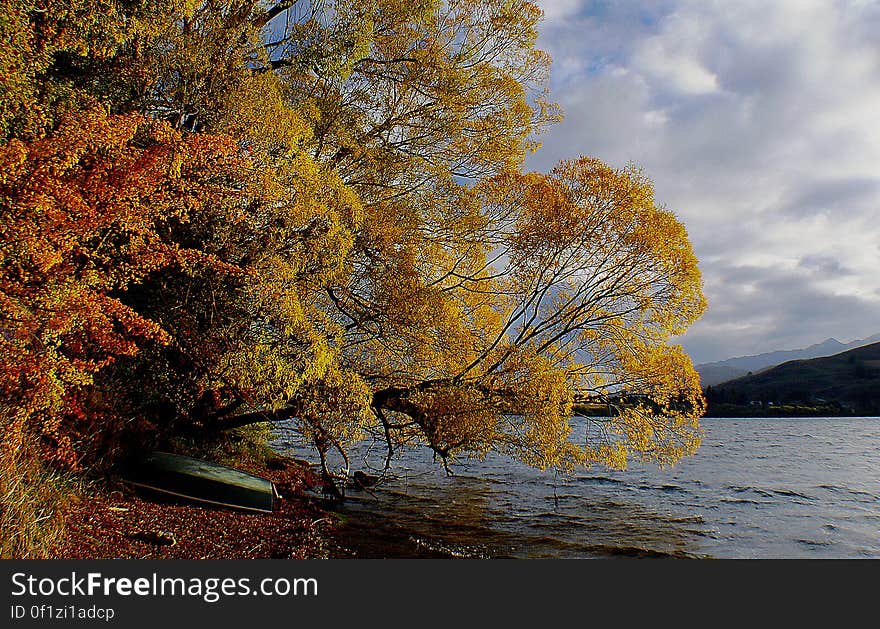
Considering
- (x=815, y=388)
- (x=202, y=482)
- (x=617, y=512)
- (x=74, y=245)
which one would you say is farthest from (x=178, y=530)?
(x=815, y=388)

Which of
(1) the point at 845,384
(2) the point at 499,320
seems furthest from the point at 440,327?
(1) the point at 845,384

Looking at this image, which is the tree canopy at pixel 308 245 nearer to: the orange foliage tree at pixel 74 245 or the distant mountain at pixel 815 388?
the orange foliage tree at pixel 74 245

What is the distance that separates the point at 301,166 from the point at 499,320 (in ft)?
26.6

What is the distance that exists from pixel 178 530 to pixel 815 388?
326 ft

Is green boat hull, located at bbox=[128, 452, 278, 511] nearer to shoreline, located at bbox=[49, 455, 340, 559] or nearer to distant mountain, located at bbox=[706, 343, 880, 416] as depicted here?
shoreline, located at bbox=[49, 455, 340, 559]

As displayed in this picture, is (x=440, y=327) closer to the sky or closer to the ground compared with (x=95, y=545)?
closer to the sky

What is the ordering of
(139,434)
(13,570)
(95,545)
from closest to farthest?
(13,570)
(95,545)
(139,434)

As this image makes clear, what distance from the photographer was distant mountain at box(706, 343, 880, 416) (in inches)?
3130

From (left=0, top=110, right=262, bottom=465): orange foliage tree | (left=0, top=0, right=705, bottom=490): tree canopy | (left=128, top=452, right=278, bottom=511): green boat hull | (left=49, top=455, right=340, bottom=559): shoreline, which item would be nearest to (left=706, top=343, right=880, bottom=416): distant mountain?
(left=0, top=0, right=705, bottom=490): tree canopy

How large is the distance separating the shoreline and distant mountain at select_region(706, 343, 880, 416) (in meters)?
87.6

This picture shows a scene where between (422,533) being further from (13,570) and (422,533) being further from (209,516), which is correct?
(13,570)

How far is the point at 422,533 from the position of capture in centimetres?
1249

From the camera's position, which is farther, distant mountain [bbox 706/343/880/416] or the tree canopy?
distant mountain [bbox 706/343/880/416]

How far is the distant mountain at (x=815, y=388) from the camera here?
7950cm
